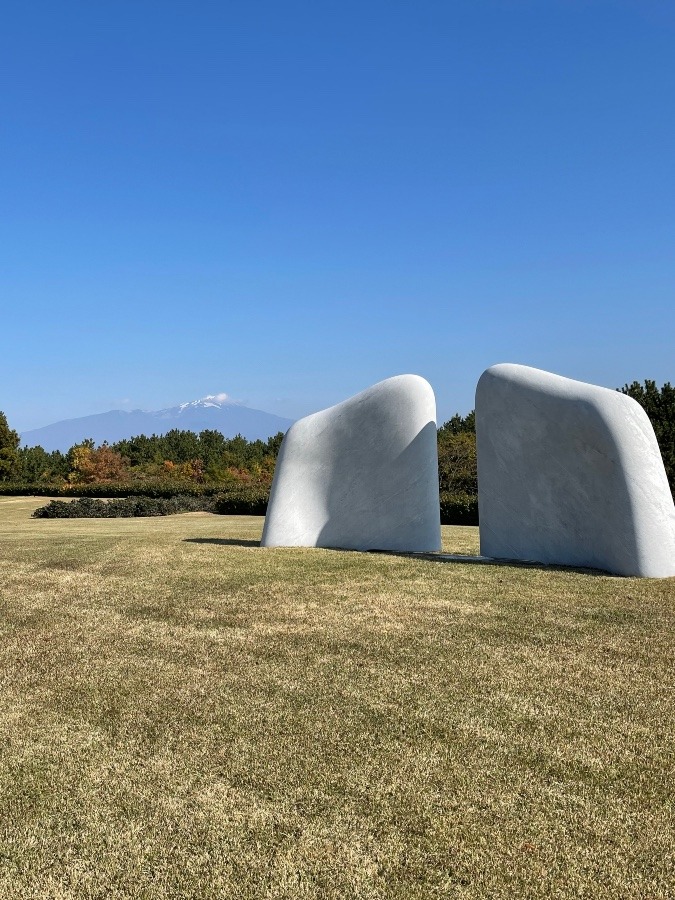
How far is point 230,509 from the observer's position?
2822 cm

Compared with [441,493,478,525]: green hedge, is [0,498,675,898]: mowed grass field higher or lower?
lower

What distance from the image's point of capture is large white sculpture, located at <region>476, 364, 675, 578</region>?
9.77m

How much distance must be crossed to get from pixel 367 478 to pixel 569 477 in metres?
3.77

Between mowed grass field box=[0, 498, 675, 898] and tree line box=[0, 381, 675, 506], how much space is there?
592 inches

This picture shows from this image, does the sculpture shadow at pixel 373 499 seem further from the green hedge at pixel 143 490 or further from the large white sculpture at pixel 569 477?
the green hedge at pixel 143 490

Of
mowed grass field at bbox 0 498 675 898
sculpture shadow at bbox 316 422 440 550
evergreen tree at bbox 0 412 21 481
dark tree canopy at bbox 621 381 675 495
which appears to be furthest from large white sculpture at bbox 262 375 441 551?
evergreen tree at bbox 0 412 21 481

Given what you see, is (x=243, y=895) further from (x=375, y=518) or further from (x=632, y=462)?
(x=375, y=518)

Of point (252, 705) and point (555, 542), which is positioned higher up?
point (555, 542)

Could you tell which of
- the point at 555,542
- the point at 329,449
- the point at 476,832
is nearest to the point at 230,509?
the point at 329,449

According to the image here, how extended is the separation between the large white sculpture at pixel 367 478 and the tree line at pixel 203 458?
9.77 meters

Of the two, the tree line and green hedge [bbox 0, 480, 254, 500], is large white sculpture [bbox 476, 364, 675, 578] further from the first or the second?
green hedge [bbox 0, 480, 254, 500]

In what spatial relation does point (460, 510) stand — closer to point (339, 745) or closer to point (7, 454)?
point (339, 745)

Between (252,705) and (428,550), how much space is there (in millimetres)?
7765

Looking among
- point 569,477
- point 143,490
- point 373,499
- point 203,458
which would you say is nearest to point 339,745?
point 569,477
